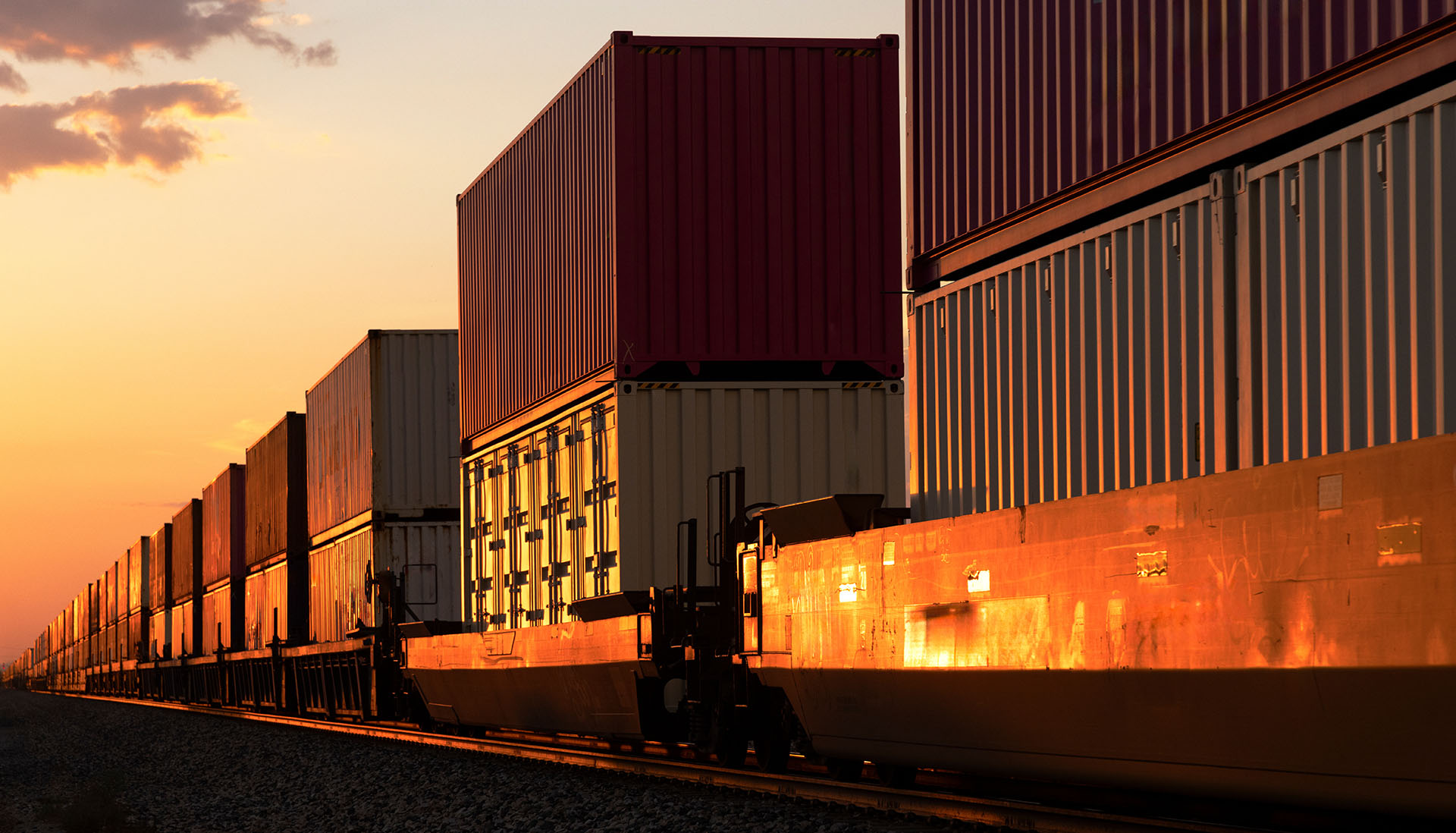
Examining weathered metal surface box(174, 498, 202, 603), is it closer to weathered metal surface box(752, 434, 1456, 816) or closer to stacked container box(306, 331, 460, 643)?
stacked container box(306, 331, 460, 643)

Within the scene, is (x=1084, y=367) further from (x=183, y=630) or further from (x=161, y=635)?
(x=161, y=635)

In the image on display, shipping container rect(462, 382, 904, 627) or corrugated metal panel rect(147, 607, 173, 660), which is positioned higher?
shipping container rect(462, 382, 904, 627)

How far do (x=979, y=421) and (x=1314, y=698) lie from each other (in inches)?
207

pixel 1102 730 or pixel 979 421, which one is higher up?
pixel 979 421

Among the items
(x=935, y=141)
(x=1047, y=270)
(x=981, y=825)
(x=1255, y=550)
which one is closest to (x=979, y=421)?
(x=1047, y=270)

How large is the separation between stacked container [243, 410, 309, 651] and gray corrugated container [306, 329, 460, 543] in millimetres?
6421

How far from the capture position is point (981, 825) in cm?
823

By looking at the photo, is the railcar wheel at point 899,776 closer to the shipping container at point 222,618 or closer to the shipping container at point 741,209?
the shipping container at point 741,209

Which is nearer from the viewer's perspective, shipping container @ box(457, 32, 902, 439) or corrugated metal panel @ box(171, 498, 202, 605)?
shipping container @ box(457, 32, 902, 439)

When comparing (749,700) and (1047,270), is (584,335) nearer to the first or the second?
(749,700)

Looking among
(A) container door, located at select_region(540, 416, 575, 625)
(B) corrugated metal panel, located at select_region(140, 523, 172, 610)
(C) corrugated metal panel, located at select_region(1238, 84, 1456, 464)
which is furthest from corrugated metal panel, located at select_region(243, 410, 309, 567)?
(C) corrugated metal panel, located at select_region(1238, 84, 1456, 464)

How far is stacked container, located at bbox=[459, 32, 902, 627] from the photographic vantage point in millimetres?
15172

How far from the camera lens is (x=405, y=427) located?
86.5 ft

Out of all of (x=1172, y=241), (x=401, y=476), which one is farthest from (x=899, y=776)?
(x=401, y=476)
